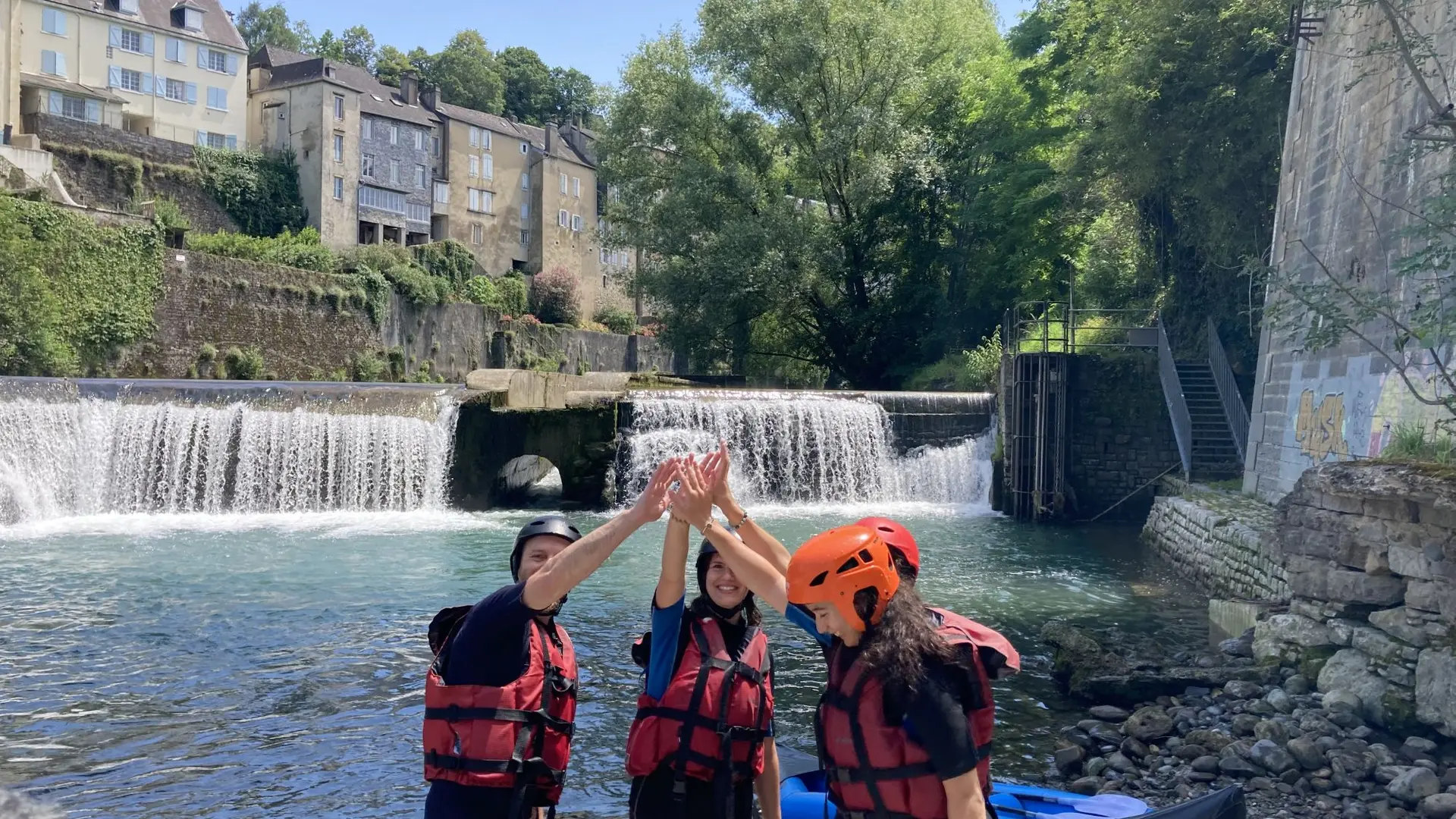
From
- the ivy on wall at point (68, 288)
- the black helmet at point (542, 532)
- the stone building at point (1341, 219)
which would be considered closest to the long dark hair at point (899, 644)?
the black helmet at point (542, 532)

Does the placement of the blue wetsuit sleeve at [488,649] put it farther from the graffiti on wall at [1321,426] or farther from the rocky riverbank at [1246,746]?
the graffiti on wall at [1321,426]

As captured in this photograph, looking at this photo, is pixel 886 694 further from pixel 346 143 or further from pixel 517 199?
pixel 517 199

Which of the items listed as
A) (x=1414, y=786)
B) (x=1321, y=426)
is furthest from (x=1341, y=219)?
(x=1414, y=786)

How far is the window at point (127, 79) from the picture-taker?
40.3 metres

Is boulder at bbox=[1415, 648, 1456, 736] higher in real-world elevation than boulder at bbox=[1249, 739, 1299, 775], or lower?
higher

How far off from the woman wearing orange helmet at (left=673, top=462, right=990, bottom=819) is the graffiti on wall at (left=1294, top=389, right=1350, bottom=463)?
32.2 feet

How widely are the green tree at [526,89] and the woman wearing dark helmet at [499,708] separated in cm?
6604

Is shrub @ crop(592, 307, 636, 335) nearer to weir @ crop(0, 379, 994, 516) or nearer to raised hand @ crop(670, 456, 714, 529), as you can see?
weir @ crop(0, 379, 994, 516)

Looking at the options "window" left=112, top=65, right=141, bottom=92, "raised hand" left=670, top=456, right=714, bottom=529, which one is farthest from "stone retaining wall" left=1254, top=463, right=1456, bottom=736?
"window" left=112, top=65, right=141, bottom=92

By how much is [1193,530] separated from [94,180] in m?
33.4

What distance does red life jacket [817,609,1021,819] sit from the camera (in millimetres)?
2363

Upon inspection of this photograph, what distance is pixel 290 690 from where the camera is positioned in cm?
752

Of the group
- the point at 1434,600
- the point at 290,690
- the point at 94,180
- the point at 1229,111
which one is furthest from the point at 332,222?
the point at 1434,600

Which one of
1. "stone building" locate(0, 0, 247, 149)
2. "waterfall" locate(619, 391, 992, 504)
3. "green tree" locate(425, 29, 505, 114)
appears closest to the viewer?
"waterfall" locate(619, 391, 992, 504)
